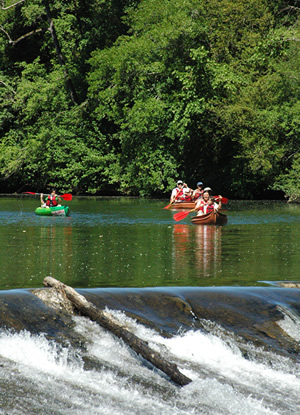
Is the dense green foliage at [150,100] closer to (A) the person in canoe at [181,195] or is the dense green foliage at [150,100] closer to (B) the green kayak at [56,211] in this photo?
(A) the person in canoe at [181,195]

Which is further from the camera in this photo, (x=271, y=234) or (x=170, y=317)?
(x=271, y=234)

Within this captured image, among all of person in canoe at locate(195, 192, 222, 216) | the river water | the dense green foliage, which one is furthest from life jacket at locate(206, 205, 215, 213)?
the dense green foliage

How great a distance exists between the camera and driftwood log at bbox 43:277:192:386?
24.5 ft

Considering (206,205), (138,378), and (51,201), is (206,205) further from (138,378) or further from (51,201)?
(138,378)

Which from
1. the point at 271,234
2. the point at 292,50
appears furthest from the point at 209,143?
the point at 271,234

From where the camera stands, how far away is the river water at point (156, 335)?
7.06 metres

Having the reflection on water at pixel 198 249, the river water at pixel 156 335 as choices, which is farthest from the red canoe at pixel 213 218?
the river water at pixel 156 335

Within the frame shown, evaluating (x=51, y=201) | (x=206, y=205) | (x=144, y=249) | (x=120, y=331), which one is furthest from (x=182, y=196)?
(x=120, y=331)

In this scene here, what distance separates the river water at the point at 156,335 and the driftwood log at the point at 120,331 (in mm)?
118

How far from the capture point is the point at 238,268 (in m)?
13.6

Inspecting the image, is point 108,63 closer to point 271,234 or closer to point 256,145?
point 256,145

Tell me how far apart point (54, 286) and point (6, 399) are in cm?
269

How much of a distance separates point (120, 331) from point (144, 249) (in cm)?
834

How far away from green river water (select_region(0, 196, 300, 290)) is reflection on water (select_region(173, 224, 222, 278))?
0.02m
